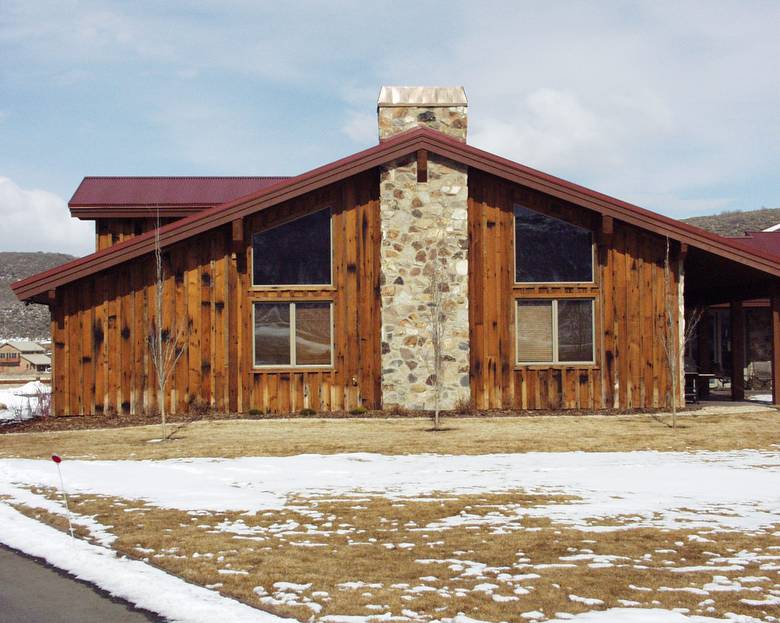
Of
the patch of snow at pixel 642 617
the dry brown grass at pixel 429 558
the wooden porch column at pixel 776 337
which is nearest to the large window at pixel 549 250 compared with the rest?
the wooden porch column at pixel 776 337

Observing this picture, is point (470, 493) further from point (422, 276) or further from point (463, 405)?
point (422, 276)

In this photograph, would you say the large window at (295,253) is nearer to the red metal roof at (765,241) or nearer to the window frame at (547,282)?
the window frame at (547,282)

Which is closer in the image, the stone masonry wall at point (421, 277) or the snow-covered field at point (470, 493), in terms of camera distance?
the snow-covered field at point (470, 493)

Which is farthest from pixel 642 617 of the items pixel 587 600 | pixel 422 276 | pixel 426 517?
pixel 422 276

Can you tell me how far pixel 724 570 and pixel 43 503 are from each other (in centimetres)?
706

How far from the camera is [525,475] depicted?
11.0 m

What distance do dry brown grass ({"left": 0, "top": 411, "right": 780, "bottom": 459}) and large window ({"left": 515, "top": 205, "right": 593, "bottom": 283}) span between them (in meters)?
3.20

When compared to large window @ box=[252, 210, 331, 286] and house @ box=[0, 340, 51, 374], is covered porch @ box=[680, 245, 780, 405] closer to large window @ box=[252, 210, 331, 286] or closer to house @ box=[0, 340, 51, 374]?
large window @ box=[252, 210, 331, 286]

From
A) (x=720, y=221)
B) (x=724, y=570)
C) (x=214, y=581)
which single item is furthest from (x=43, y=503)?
(x=720, y=221)

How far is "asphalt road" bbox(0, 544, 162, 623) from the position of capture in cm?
529

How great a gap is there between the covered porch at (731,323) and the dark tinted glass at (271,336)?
8603 mm

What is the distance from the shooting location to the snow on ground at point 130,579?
17.3 feet

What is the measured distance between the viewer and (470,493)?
9.63m

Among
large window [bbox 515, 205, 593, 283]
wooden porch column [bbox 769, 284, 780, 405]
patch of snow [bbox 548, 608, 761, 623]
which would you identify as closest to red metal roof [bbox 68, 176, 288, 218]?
large window [bbox 515, 205, 593, 283]
